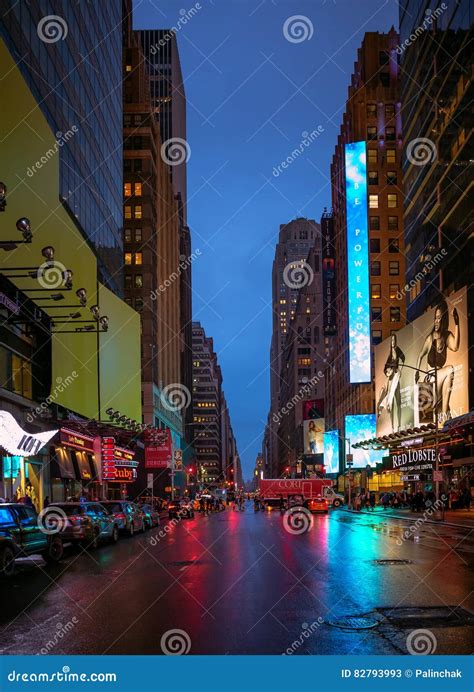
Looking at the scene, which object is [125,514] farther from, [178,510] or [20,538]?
[178,510]

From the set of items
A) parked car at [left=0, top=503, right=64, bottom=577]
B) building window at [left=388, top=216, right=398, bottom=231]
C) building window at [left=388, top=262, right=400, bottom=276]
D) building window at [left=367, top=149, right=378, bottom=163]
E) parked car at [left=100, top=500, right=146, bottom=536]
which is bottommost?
parked car at [left=100, top=500, right=146, bottom=536]

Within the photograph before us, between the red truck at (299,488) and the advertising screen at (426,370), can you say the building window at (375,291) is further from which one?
the red truck at (299,488)

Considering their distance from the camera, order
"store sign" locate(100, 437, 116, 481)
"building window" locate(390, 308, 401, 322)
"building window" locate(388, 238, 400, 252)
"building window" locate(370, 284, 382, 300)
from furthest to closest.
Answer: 1. "building window" locate(388, 238, 400, 252)
2. "building window" locate(370, 284, 382, 300)
3. "building window" locate(390, 308, 401, 322)
4. "store sign" locate(100, 437, 116, 481)

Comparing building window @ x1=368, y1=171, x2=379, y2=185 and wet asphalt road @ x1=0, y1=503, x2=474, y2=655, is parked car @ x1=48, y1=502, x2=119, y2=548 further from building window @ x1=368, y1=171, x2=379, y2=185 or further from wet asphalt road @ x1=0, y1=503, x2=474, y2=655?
building window @ x1=368, y1=171, x2=379, y2=185

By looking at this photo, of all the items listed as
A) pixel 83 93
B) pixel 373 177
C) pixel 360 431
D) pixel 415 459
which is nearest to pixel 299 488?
pixel 415 459

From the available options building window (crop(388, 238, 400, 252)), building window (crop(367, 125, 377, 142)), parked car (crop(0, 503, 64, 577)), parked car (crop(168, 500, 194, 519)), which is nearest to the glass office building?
parked car (crop(168, 500, 194, 519))

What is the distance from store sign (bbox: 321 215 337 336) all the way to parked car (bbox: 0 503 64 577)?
99.7 meters

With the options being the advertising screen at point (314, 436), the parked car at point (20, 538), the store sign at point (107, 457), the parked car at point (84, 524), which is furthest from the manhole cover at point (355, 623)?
the advertising screen at point (314, 436)

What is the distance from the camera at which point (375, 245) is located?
10188 cm

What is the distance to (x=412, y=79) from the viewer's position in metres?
75.6

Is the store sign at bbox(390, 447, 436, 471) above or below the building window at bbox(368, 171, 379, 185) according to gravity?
below

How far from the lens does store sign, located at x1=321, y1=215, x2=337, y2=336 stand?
11838 centimetres

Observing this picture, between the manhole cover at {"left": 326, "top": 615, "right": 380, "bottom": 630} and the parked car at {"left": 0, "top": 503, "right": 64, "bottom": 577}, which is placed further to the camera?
the parked car at {"left": 0, "top": 503, "right": 64, "bottom": 577}

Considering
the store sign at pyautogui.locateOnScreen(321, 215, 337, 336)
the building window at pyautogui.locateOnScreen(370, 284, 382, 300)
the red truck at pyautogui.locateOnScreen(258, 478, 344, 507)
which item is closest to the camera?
the red truck at pyautogui.locateOnScreen(258, 478, 344, 507)
